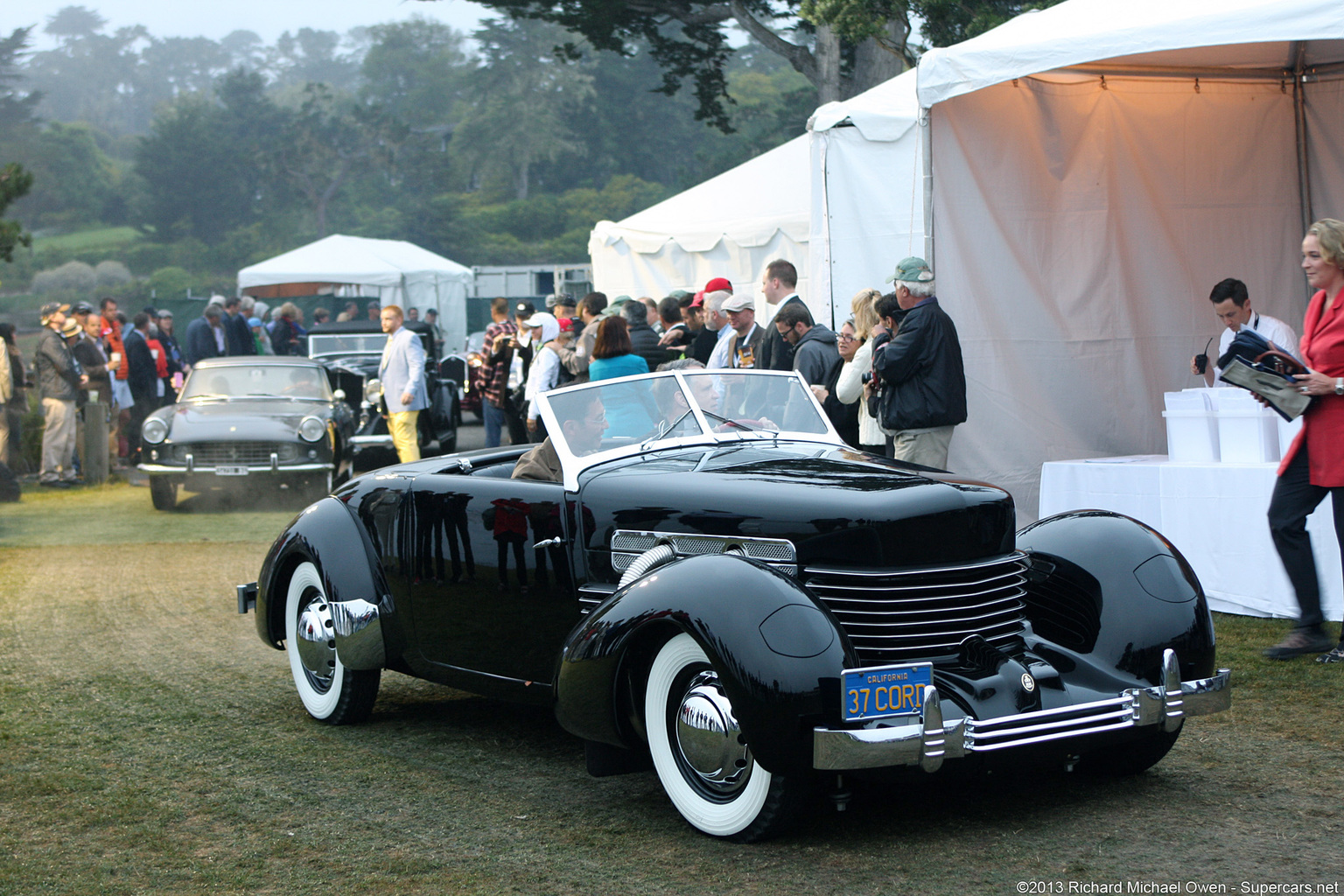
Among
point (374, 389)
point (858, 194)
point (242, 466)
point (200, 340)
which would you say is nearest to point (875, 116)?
point (858, 194)

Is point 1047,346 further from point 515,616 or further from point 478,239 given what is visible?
point 478,239

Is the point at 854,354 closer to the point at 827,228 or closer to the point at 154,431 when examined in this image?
the point at 827,228

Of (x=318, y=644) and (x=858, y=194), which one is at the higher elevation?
(x=858, y=194)

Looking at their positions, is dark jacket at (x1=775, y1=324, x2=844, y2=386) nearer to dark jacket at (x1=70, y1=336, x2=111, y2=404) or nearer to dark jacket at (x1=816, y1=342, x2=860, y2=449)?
dark jacket at (x1=816, y1=342, x2=860, y2=449)

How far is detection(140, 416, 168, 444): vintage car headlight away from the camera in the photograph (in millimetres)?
13195

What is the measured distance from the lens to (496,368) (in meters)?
13.9

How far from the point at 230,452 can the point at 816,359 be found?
23.9 ft

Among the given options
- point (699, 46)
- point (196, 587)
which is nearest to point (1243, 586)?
point (196, 587)

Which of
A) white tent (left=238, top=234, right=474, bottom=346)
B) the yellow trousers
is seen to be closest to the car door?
the yellow trousers

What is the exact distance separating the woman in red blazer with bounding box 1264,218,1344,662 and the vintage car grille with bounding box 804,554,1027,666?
246 centimetres

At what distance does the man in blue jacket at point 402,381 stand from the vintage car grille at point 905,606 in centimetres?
940

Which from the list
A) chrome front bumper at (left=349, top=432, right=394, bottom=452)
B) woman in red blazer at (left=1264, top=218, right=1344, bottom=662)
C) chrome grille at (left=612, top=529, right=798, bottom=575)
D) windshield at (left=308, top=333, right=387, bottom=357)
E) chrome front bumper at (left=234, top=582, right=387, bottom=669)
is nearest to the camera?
chrome grille at (left=612, top=529, right=798, bottom=575)

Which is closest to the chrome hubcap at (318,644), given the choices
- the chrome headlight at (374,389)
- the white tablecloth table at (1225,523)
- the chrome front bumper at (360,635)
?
the chrome front bumper at (360,635)

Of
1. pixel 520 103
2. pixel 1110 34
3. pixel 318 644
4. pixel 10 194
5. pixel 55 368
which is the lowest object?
pixel 318 644
